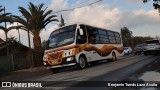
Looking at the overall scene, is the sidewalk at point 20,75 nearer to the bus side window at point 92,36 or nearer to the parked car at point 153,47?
the bus side window at point 92,36

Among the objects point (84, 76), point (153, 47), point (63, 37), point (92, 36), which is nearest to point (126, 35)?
point (153, 47)

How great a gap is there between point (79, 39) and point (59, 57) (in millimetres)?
1872

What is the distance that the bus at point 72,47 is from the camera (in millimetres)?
20734

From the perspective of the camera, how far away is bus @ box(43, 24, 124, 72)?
20.7m

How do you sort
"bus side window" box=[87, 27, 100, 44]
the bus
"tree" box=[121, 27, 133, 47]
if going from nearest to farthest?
the bus < "bus side window" box=[87, 27, 100, 44] < "tree" box=[121, 27, 133, 47]

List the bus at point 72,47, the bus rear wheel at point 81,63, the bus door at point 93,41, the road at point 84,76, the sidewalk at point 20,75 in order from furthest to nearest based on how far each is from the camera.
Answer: the bus door at point 93,41, the sidewalk at point 20,75, the bus rear wheel at point 81,63, the bus at point 72,47, the road at point 84,76

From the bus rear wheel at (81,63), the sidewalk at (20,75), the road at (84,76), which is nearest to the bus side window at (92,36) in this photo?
the bus rear wheel at (81,63)

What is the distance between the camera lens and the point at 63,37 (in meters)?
21.7

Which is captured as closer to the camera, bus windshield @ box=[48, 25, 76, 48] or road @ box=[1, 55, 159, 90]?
road @ box=[1, 55, 159, 90]

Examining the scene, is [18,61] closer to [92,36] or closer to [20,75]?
[20,75]

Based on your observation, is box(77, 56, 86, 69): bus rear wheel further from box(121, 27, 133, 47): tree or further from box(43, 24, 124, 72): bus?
box(121, 27, 133, 47): tree

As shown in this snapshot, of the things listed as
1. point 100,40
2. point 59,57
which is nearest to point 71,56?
point 59,57

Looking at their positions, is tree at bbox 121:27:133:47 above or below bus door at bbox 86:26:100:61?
above

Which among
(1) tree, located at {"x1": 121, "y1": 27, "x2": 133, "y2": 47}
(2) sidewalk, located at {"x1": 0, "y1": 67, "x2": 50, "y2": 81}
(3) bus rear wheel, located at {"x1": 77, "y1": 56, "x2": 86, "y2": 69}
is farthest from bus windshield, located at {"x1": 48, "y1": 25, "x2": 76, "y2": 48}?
(1) tree, located at {"x1": 121, "y1": 27, "x2": 133, "y2": 47}
